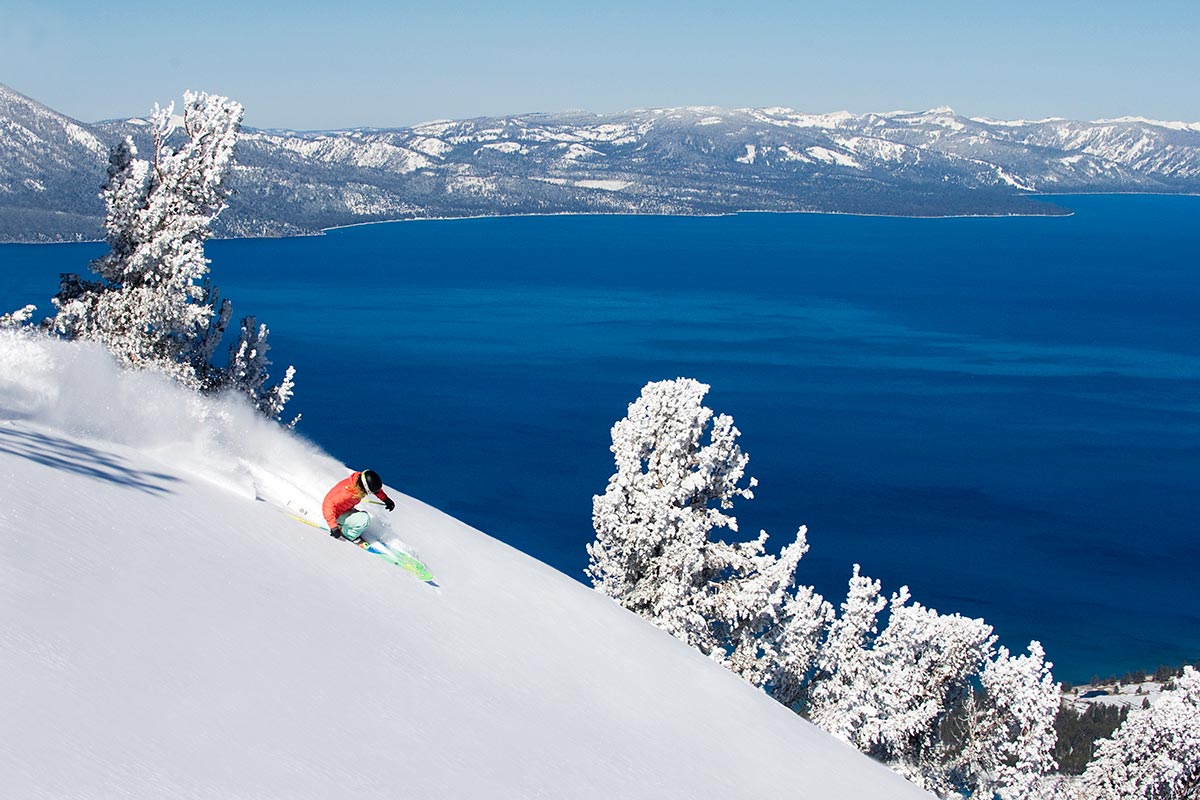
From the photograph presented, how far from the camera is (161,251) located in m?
20.7

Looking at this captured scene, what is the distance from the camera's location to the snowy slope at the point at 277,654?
6535 mm

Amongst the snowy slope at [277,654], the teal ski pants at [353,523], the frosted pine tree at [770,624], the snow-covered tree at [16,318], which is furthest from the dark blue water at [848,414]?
the teal ski pants at [353,523]

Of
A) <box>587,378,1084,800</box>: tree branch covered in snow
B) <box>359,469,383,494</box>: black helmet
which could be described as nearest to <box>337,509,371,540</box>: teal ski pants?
<box>359,469,383,494</box>: black helmet

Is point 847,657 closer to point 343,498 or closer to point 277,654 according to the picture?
point 343,498

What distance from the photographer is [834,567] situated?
57656 mm

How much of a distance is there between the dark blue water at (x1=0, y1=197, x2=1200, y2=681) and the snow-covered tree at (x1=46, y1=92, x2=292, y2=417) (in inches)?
1387

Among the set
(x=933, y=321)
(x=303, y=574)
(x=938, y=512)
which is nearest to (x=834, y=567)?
(x=938, y=512)

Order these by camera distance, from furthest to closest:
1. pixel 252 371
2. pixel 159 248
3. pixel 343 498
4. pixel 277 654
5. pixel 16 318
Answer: pixel 252 371 → pixel 159 248 → pixel 16 318 → pixel 343 498 → pixel 277 654

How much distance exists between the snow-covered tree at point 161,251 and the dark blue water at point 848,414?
35237 mm

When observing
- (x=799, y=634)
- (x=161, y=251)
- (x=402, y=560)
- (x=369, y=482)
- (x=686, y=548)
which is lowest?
(x=799, y=634)

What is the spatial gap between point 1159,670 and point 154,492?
1841 inches

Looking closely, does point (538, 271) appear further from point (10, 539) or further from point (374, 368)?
point (10, 539)

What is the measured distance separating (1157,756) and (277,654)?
17843 millimetres

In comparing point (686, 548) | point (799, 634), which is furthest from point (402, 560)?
point (799, 634)
